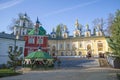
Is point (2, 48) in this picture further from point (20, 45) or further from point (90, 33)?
point (90, 33)

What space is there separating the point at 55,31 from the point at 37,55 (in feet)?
147

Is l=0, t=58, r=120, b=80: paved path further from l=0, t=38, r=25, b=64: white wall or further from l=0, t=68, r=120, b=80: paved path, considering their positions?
l=0, t=38, r=25, b=64: white wall

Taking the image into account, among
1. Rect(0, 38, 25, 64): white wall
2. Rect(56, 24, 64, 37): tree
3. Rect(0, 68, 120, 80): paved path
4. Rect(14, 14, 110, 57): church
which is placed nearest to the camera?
Rect(0, 68, 120, 80): paved path

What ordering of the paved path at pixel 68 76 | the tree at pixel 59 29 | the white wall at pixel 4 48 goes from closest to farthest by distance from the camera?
the paved path at pixel 68 76 → the white wall at pixel 4 48 → the tree at pixel 59 29

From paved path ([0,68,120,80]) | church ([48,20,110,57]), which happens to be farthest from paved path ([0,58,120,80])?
church ([48,20,110,57])

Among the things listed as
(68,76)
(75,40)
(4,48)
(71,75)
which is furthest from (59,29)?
(68,76)

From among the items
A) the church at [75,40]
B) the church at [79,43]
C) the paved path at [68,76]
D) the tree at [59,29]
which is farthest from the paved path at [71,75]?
the tree at [59,29]

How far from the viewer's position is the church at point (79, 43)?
63406 millimetres

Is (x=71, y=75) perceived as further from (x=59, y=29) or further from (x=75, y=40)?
(x=59, y=29)

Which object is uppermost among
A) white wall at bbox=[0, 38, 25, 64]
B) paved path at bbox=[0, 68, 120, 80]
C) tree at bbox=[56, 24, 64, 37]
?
tree at bbox=[56, 24, 64, 37]

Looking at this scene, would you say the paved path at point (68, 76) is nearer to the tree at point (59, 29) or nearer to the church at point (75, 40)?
the church at point (75, 40)

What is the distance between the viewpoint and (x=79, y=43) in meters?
67.2

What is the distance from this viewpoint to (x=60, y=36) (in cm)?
7500

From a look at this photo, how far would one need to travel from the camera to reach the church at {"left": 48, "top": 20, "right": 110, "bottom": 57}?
63.4 metres
